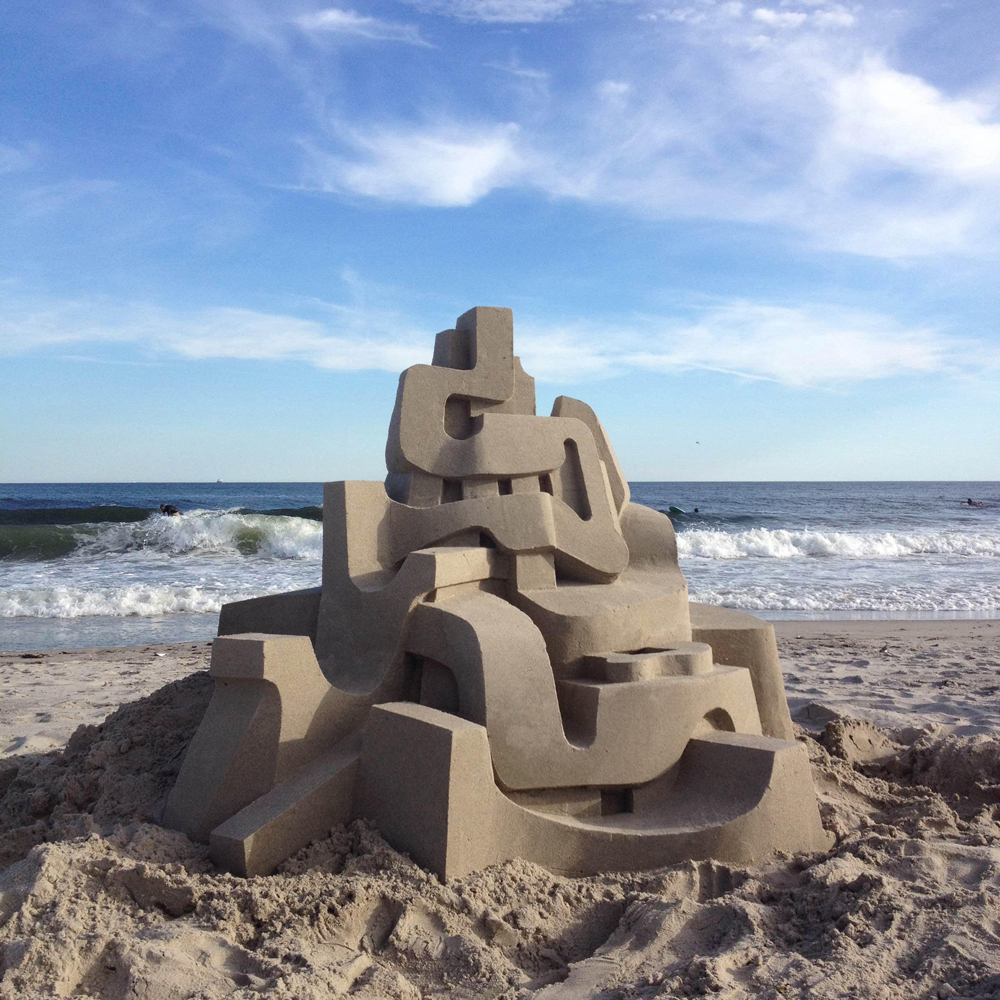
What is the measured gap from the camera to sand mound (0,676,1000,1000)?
7.73ft

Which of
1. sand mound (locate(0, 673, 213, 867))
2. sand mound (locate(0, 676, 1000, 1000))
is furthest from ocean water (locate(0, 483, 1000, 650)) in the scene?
sand mound (locate(0, 676, 1000, 1000))

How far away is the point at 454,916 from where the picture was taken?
2662 mm

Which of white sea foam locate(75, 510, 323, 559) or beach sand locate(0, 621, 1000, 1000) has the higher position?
white sea foam locate(75, 510, 323, 559)

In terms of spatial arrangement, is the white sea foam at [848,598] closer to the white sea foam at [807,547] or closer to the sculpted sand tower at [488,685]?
the white sea foam at [807,547]

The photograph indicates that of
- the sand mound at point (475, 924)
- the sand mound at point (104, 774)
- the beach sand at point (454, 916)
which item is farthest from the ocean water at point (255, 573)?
the sand mound at point (475, 924)

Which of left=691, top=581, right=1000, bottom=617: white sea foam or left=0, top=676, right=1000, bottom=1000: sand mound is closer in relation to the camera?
left=0, top=676, right=1000, bottom=1000: sand mound

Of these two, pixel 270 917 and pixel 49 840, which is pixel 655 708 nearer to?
pixel 270 917

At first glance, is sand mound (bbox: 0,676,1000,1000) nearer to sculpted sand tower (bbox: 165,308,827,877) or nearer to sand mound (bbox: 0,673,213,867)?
sand mound (bbox: 0,673,213,867)

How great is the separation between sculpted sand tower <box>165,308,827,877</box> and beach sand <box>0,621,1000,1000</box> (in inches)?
5.8

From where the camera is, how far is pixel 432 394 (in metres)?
3.97

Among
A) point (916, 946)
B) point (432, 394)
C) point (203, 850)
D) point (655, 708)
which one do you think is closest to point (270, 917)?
point (203, 850)

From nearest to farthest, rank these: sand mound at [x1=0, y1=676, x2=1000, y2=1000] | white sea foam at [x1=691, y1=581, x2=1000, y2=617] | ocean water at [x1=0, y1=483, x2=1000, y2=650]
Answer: sand mound at [x1=0, y1=676, x2=1000, y2=1000] → ocean water at [x1=0, y1=483, x2=1000, y2=650] → white sea foam at [x1=691, y1=581, x2=1000, y2=617]

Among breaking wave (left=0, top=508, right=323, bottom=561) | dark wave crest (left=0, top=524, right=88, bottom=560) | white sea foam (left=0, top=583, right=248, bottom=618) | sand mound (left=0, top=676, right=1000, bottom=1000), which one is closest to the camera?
sand mound (left=0, top=676, right=1000, bottom=1000)

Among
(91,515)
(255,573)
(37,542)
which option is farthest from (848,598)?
(91,515)
